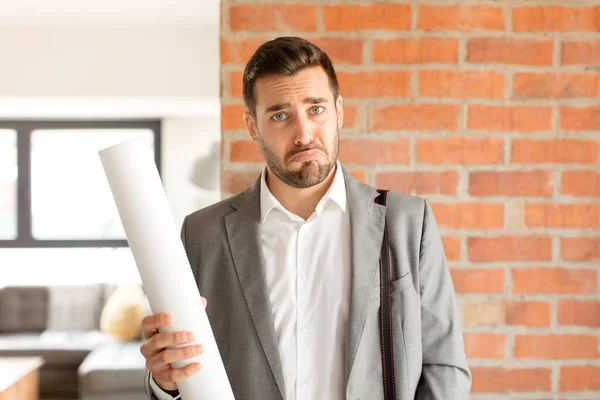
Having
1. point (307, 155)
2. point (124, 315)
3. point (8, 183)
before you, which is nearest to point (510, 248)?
point (307, 155)

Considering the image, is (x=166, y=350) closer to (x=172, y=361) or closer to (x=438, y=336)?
(x=172, y=361)

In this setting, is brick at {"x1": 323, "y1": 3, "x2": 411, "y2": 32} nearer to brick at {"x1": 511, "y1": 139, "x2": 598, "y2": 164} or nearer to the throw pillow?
brick at {"x1": 511, "y1": 139, "x2": 598, "y2": 164}

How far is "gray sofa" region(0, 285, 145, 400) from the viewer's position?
14.7ft

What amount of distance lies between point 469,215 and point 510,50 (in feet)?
1.56

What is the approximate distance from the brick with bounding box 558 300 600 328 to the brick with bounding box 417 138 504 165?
46cm

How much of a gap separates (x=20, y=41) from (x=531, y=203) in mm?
4942

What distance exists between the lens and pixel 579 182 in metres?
1.67

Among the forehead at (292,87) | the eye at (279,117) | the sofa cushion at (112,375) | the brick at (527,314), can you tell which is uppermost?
the forehead at (292,87)

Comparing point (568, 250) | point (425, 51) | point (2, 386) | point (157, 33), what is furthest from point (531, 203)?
point (157, 33)

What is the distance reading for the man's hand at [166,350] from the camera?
97 cm

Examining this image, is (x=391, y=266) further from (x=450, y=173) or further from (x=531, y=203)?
(x=531, y=203)

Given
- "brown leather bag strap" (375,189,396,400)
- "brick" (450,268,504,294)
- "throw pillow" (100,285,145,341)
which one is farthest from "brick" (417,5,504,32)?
"throw pillow" (100,285,145,341)

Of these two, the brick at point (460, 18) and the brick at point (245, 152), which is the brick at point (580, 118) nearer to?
the brick at point (460, 18)

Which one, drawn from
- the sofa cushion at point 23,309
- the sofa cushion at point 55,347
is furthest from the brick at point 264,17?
the sofa cushion at point 23,309
